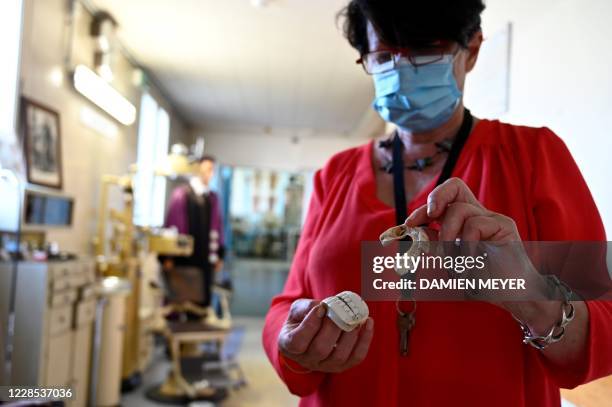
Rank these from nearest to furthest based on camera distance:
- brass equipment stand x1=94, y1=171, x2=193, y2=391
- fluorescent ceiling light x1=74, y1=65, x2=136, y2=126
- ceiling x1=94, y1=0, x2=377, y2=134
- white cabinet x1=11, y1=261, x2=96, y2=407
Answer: white cabinet x1=11, y1=261, x2=96, y2=407
fluorescent ceiling light x1=74, y1=65, x2=136, y2=126
ceiling x1=94, y1=0, x2=377, y2=134
brass equipment stand x1=94, y1=171, x2=193, y2=391

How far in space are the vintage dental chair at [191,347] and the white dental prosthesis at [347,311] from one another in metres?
2.95

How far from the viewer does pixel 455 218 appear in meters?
0.36

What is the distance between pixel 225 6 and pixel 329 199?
8.82 ft

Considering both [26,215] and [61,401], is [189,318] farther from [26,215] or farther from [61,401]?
[61,401]

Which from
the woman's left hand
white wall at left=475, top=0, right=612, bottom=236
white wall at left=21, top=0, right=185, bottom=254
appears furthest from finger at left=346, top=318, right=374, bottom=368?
white wall at left=21, top=0, right=185, bottom=254

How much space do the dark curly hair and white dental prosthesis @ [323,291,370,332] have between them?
310mm

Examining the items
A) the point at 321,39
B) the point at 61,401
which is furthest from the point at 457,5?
the point at 321,39

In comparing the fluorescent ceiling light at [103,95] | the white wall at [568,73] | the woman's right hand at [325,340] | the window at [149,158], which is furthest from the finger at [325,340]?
the window at [149,158]

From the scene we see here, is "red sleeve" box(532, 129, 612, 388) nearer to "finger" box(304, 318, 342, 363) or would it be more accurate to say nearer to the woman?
the woman

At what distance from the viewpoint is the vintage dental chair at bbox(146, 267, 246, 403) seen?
3148 mm

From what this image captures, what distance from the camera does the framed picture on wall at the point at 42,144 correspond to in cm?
229

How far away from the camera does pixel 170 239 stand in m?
3.50

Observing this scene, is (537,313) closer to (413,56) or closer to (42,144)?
(413,56)

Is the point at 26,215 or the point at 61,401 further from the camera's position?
the point at 26,215
